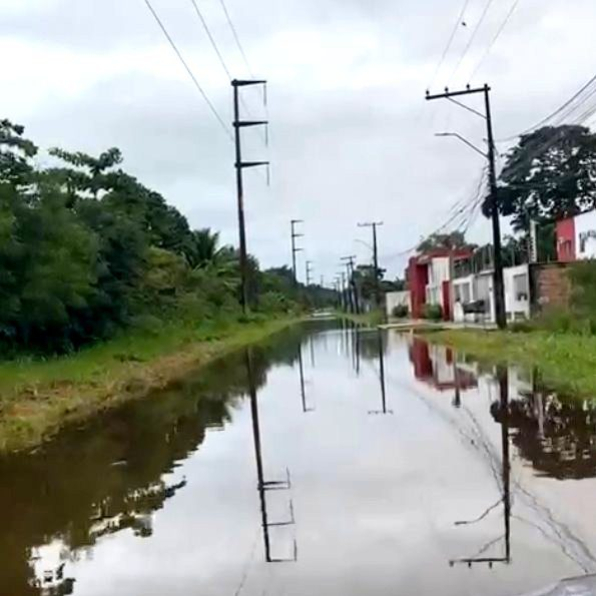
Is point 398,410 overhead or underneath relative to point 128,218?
underneath

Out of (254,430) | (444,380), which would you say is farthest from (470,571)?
(444,380)

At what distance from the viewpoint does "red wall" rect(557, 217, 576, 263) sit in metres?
51.6

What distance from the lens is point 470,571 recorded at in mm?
7145

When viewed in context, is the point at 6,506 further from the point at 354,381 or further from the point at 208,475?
the point at 354,381

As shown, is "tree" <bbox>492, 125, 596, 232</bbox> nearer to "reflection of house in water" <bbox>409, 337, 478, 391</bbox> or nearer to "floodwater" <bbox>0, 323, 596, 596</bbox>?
"reflection of house in water" <bbox>409, 337, 478, 391</bbox>

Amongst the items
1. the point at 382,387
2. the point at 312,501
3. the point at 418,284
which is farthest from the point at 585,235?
the point at 418,284

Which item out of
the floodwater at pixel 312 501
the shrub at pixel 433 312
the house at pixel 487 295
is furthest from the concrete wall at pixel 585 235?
the floodwater at pixel 312 501

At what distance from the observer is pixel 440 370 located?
26.7m

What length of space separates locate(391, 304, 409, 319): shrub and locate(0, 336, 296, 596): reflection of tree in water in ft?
246

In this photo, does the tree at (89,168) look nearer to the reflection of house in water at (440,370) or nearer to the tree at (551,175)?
the reflection of house in water at (440,370)

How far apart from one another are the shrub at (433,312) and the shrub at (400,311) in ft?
54.8

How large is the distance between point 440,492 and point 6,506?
4417 millimetres

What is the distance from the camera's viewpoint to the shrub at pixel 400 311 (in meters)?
95.7

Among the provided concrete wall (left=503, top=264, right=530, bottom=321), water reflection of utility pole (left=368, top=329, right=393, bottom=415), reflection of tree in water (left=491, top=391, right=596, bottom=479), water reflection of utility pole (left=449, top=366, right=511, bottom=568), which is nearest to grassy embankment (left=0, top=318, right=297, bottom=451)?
water reflection of utility pole (left=368, top=329, right=393, bottom=415)
